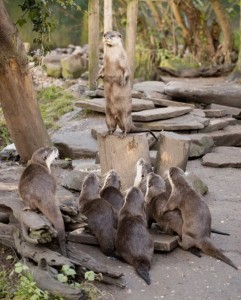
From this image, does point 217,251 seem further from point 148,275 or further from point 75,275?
point 75,275

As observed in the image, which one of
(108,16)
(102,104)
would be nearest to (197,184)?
(102,104)

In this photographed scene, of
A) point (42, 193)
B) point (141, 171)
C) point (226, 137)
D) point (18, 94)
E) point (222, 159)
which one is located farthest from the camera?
point (226, 137)

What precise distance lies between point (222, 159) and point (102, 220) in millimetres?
4401

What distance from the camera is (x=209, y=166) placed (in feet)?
33.6

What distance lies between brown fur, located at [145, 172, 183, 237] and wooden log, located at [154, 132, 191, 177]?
125 cm

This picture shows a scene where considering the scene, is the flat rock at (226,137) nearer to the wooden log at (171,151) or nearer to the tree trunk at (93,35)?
the wooden log at (171,151)

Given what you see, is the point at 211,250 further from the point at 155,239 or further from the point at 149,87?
the point at 149,87

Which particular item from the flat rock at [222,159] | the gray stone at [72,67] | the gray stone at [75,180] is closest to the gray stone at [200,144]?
the flat rock at [222,159]

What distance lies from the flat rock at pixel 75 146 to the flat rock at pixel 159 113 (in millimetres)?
994

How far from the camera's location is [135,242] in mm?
6070

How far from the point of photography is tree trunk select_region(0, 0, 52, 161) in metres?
9.18

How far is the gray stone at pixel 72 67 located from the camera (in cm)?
2170

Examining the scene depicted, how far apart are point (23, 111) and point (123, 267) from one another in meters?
4.45

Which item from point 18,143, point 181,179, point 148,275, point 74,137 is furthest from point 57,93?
point 148,275
